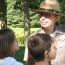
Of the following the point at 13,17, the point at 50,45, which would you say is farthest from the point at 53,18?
the point at 13,17

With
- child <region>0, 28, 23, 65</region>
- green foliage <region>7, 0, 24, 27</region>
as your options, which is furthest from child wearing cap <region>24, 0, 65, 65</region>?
green foliage <region>7, 0, 24, 27</region>

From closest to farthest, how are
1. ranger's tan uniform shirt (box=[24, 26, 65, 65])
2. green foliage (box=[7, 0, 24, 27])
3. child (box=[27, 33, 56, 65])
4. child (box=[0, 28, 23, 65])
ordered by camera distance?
child (box=[27, 33, 56, 65])
child (box=[0, 28, 23, 65])
ranger's tan uniform shirt (box=[24, 26, 65, 65])
green foliage (box=[7, 0, 24, 27])

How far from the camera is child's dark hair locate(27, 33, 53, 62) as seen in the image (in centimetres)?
348

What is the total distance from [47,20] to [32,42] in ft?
2.75

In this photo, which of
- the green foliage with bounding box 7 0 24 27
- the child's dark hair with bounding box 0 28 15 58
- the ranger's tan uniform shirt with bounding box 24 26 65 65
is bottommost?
the green foliage with bounding box 7 0 24 27

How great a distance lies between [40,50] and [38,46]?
1.9 inches

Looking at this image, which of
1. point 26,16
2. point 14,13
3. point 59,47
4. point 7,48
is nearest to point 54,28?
point 59,47

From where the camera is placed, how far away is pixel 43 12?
4.39 meters

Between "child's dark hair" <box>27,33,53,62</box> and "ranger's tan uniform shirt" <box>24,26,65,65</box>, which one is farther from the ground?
"child's dark hair" <box>27,33,53,62</box>

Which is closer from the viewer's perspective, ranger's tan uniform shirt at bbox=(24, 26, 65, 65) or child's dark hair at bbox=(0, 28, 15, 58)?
child's dark hair at bbox=(0, 28, 15, 58)

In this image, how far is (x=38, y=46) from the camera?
348cm

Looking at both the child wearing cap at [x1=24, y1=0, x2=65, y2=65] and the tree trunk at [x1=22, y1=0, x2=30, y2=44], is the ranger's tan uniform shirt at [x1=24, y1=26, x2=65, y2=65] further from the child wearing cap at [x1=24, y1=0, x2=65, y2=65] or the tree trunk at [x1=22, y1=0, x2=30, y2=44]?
the tree trunk at [x1=22, y1=0, x2=30, y2=44]

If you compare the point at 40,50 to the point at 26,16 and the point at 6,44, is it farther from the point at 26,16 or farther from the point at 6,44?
the point at 26,16

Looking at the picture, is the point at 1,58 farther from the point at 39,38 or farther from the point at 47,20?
the point at 47,20
